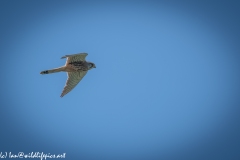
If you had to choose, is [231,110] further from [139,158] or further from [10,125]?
[10,125]

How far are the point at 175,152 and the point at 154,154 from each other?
12.2 feet

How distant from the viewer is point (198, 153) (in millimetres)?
58500

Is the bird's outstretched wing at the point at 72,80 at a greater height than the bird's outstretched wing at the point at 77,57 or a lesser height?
lesser

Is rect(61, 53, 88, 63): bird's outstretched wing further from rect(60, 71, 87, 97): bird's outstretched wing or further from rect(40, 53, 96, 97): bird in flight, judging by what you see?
rect(60, 71, 87, 97): bird's outstretched wing

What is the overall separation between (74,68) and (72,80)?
0.88 meters

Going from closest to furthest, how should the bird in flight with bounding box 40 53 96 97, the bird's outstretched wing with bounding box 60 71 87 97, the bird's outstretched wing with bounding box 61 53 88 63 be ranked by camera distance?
the bird's outstretched wing with bounding box 61 53 88 63 < the bird in flight with bounding box 40 53 96 97 < the bird's outstretched wing with bounding box 60 71 87 97

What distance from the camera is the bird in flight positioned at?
17406 millimetres

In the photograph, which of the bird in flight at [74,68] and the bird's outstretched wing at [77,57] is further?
the bird in flight at [74,68]

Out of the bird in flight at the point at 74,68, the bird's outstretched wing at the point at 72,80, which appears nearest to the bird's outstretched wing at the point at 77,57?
the bird in flight at the point at 74,68

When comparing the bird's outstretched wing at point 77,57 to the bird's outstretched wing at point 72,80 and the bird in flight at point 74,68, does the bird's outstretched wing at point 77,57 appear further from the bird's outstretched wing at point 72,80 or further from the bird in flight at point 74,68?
the bird's outstretched wing at point 72,80

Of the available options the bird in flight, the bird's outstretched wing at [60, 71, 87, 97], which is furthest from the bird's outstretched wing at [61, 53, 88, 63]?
the bird's outstretched wing at [60, 71, 87, 97]

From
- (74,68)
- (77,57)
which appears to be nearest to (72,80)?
(74,68)

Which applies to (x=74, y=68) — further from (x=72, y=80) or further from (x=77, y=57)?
(x=72, y=80)

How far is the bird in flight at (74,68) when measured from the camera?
17406 millimetres
